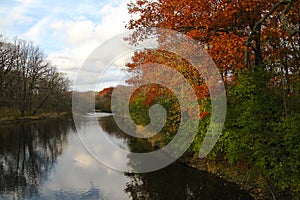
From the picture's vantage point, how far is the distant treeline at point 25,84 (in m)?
44.8

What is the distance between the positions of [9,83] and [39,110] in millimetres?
10673

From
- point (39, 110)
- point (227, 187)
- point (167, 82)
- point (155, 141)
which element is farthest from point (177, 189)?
point (39, 110)

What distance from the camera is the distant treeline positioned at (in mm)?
44756

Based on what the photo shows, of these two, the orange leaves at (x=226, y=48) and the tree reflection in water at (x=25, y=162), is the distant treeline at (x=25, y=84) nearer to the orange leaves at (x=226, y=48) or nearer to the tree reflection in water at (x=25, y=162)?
the tree reflection in water at (x=25, y=162)

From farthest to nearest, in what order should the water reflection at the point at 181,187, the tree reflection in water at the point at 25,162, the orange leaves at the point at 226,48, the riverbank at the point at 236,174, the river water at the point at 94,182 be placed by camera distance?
1. the tree reflection in water at the point at 25,162
2. the river water at the point at 94,182
3. the water reflection at the point at 181,187
4. the riverbank at the point at 236,174
5. the orange leaves at the point at 226,48

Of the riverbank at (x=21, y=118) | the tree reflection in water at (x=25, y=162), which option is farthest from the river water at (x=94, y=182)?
the riverbank at (x=21, y=118)

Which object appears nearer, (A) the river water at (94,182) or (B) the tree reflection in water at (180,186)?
(B) the tree reflection in water at (180,186)

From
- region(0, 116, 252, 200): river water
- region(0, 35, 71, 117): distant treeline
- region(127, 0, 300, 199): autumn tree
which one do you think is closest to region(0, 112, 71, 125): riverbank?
region(0, 35, 71, 117): distant treeline

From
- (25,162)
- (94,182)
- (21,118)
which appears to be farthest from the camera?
(21,118)

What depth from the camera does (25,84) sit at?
50094 millimetres

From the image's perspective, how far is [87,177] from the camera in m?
13.5

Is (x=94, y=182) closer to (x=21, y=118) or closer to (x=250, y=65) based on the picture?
(x=250, y=65)

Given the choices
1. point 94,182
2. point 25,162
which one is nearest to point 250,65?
point 94,182

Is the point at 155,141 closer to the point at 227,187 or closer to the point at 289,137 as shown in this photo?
the point at 227,187
